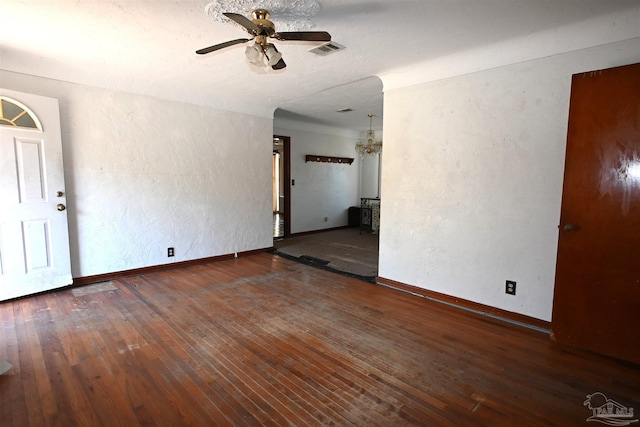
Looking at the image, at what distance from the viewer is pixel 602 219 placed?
2.26 metres

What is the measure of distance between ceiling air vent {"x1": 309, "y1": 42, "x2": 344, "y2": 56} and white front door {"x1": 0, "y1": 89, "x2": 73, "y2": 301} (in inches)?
110

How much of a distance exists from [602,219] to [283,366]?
248 centimetres

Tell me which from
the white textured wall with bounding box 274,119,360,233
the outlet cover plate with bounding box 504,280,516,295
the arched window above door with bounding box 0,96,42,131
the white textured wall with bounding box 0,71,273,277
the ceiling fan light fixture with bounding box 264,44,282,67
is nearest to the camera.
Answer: the ceiling fan light fixture with bounding box 264,44,282,67

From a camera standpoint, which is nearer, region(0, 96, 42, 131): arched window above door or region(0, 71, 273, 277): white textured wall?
region(0, 96, 42, 131): arched window above door

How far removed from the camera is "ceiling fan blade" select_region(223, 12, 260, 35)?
1762 millimetres

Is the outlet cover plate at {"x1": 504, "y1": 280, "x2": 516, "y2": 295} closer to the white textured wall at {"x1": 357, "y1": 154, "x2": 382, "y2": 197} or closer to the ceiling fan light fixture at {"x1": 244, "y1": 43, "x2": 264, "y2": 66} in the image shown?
the ceiling fan light fixture at {"x1": 244, "y1": 43, "x2": 264, "y2": 66}

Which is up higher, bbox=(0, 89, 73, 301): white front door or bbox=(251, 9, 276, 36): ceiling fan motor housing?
bbox=(251, 9, 276, 36): ceiling fan motor housing

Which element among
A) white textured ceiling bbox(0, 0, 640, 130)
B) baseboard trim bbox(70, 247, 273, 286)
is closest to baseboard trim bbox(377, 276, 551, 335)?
white textured ceiling bbox(0, 0, 640, 130)

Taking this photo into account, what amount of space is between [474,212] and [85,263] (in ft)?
14.2

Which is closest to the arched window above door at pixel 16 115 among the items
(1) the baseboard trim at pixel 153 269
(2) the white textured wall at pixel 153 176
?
(2) the white textured wall at pixel 153 176

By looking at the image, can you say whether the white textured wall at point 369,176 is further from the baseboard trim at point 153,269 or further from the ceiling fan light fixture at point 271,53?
the ceiling fan light fixture at point 271,53

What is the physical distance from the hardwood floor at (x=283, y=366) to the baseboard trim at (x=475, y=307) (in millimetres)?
91

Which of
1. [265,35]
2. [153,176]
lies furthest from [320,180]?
Result: [265,35]

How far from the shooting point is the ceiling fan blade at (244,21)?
1.76 meters
